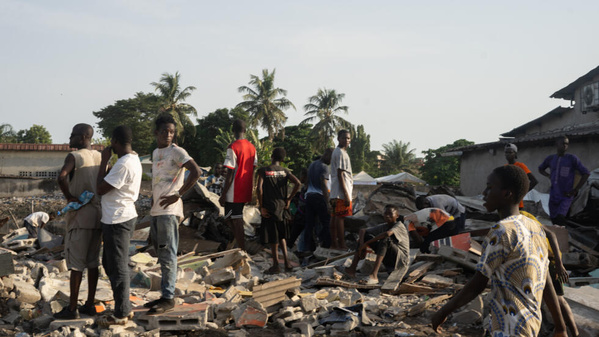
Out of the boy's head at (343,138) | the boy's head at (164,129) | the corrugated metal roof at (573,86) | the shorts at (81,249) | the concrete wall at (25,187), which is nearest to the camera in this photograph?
the shorts at (81,249)

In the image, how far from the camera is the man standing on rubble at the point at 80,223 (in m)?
4.29

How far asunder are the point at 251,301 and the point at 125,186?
156 cm

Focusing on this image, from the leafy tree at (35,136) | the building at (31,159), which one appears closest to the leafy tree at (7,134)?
the leafy tree at (35,136)

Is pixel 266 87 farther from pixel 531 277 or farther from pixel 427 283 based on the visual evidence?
pixel 531 277

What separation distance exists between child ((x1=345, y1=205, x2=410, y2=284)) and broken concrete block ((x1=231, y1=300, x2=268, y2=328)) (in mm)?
1976

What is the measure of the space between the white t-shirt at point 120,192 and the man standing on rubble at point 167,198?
0.31 meters

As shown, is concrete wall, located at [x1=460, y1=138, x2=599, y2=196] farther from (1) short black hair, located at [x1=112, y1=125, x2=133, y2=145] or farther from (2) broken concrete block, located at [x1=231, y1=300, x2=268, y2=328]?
(1) short black hair, located at [x1=112, y1=125, x2=133, y2=145]

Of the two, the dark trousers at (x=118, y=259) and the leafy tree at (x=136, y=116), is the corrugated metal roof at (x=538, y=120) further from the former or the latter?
the leafy tree at (x=136, y=116)

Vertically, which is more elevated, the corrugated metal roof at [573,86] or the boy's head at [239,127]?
the corrugated metal roof at [573,86]

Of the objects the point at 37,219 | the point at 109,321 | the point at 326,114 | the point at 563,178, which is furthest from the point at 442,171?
the point at 109,321

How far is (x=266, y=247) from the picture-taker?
8.70 metres

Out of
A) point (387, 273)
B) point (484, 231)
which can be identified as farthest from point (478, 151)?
point (387, 273)

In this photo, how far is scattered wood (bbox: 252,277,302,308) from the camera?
4864 mm

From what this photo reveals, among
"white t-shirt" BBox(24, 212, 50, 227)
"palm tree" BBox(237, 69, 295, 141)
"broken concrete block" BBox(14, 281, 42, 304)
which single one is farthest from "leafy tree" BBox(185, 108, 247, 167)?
"broken concrete block" BBox(14, 281, 42, 304)
